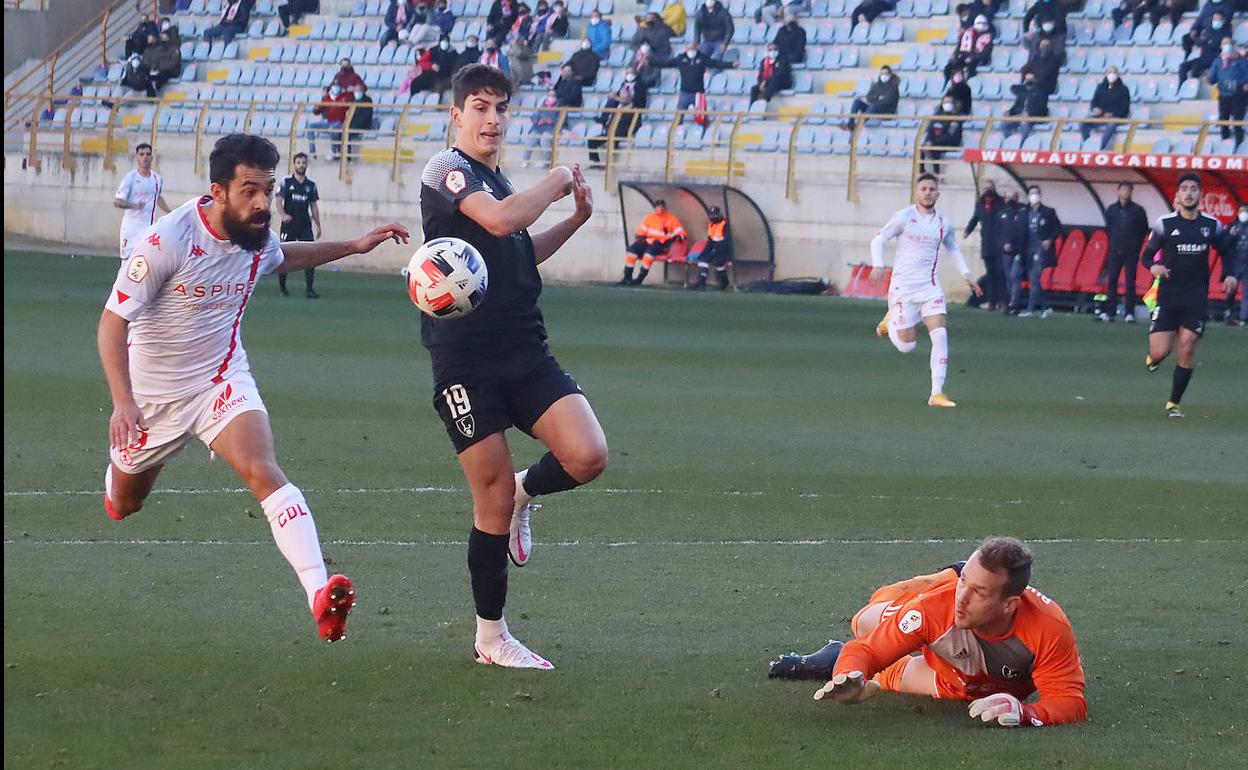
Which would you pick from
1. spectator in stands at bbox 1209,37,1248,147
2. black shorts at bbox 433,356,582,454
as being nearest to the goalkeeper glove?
black shorts at bbox 433,356,582,454

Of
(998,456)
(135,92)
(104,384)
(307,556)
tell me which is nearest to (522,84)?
(135,92)

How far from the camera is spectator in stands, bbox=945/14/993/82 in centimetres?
2995

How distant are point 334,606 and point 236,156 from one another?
1.52 meters

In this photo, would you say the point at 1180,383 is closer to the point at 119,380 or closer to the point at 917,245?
the point at 917,245

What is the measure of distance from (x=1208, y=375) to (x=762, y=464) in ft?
29.4

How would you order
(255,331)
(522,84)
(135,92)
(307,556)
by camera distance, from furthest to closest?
1. (135,92)
2. (522,84)
3. (255,331)
4. (307,556)

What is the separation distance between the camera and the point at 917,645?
535cm

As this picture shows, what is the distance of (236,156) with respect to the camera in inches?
231

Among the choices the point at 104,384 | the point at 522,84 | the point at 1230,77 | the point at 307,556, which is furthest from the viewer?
the point at 522,84

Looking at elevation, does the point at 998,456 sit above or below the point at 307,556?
below

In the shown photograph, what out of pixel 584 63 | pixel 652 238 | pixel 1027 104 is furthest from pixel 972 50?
pixel 584 63

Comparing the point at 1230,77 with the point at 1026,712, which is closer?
the point at 1026,712

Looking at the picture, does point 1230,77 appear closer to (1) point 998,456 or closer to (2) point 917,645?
(1) point 998,456

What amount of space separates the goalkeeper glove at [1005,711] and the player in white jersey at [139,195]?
56.8ft
